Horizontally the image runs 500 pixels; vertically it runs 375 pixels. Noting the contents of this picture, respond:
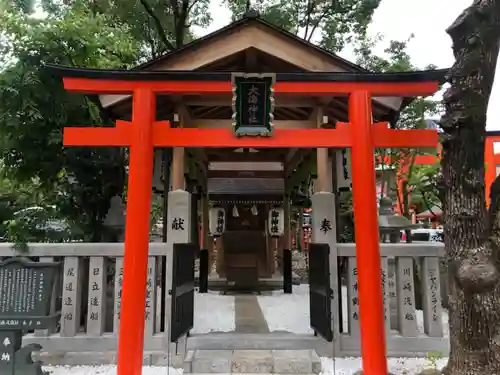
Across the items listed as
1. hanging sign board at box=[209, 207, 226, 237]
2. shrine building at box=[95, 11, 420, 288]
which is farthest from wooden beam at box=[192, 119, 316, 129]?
hanging sign board at box=[209, 207, 226, 237]

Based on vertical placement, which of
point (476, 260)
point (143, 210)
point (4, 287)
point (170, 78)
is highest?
point (170, 78)

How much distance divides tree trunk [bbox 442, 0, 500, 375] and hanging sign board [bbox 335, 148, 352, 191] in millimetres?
3132

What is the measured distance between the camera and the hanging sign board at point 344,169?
7.49m

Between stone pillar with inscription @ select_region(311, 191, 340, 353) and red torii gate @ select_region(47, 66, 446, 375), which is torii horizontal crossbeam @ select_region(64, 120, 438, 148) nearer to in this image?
red torii gate @ select_region(47, 66, 446, 375)

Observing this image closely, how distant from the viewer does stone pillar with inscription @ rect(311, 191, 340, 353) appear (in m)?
6.08

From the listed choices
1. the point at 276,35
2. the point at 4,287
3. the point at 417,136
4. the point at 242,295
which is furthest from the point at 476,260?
the point at 242,295

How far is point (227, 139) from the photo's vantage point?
16.4ft

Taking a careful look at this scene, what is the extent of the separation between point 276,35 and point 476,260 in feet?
14.0

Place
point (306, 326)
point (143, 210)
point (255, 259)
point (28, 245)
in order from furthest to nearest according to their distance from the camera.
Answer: point (255, 259) < point (306, 326) < point (28, 245) < point (143, 210)

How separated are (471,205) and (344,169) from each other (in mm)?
3460

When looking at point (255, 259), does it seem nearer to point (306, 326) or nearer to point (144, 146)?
point (306, 326)

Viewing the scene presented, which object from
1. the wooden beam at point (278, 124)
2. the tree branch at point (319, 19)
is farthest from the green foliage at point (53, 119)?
the tree branch at point (319, 19)

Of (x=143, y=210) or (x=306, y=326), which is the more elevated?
(x=143, y=210)

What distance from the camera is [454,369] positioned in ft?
14.0
